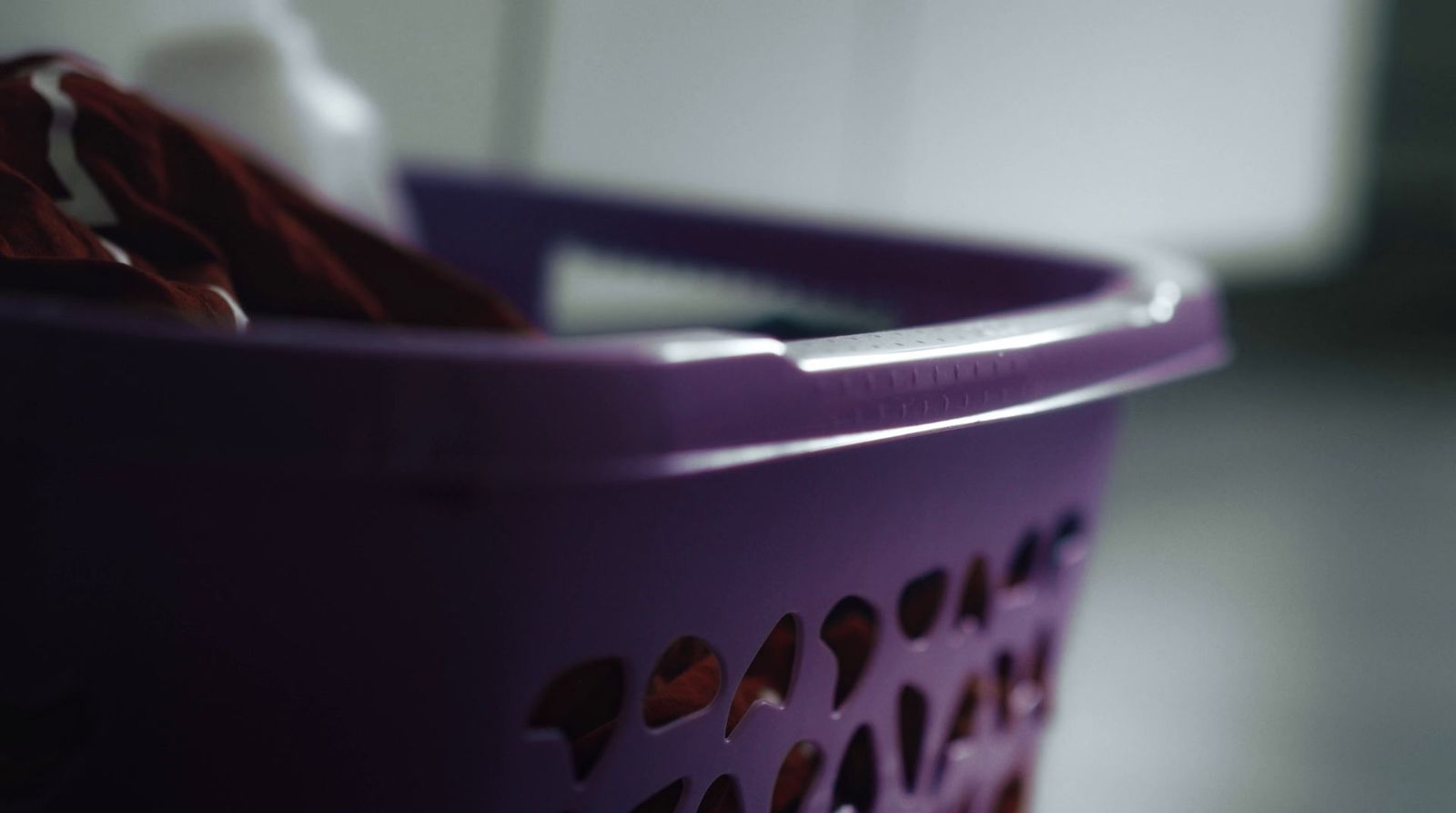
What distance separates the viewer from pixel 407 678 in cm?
31

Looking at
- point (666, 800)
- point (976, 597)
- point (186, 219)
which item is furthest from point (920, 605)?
point (186, 219)

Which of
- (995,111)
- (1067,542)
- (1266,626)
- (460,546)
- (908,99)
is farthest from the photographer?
(995,111)

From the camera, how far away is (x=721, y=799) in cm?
40

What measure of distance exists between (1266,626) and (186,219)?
91 cm

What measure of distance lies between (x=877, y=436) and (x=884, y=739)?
137 mm

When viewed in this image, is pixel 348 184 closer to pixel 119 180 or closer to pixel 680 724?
pixel 119 180

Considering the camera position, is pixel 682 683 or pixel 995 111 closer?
pixel 682 683

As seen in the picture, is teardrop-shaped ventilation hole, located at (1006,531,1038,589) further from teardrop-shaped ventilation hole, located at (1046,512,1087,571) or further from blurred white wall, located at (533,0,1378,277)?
blurred white wall, located at (533,0,1378,277)

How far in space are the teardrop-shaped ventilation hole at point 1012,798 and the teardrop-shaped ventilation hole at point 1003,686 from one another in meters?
0.04

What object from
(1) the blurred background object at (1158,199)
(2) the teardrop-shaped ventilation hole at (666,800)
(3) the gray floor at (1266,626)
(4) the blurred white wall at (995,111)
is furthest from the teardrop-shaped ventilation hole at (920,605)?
(4) the blurred white wall at (995,111)

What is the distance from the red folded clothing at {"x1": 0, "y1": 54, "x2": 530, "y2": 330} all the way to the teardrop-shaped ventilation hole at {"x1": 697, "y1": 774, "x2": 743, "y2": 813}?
0.17m

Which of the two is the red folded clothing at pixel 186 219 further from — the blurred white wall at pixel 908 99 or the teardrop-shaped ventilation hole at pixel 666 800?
the blurred white wall at pixel 908 99

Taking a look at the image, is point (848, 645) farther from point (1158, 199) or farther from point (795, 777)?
point (1158, 199)

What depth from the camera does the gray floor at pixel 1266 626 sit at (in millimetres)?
886
